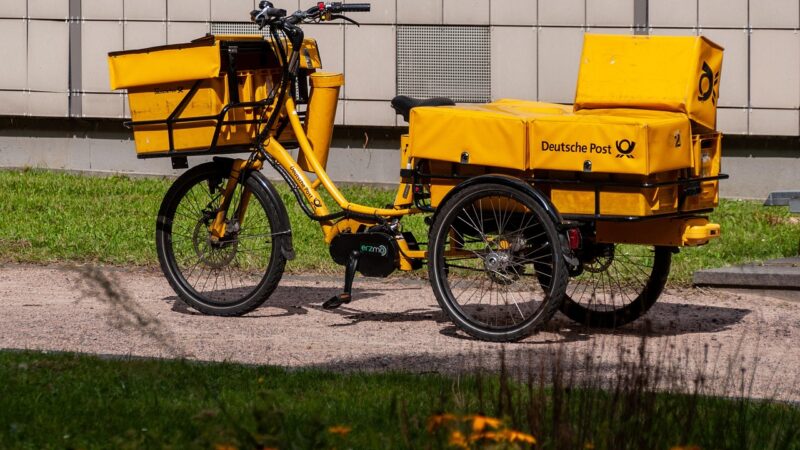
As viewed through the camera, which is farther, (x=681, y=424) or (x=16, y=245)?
(x=16, y=245)

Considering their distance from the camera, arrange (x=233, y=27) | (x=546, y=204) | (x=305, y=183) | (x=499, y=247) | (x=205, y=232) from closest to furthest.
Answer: (x=546, y=204) → (x=499, y=247) → (x=305, y=183) → (x=205, y=232) → (x=233, y=27)

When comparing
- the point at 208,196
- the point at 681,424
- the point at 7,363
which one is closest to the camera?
the point at 681,424

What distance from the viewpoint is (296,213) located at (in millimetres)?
12391

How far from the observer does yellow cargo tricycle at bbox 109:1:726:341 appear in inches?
291

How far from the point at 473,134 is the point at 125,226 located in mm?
4690

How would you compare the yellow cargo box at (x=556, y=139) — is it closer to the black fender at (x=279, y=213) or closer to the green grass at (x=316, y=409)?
the black fender at (x=279, y=213)

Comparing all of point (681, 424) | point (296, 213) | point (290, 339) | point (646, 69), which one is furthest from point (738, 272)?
point (681, 424)

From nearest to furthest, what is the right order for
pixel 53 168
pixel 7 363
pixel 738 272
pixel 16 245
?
pixel 7 363
pixel 738 272
pixel 16 245
pixel 53 168

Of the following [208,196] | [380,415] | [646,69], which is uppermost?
[646,69]

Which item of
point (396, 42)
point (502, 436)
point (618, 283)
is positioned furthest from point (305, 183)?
point (396, 42)

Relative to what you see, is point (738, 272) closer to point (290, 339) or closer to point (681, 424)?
point (290, 339)

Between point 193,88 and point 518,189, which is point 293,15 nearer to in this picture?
point 193,88

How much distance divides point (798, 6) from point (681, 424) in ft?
31.0

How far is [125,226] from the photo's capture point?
11.6 metres
